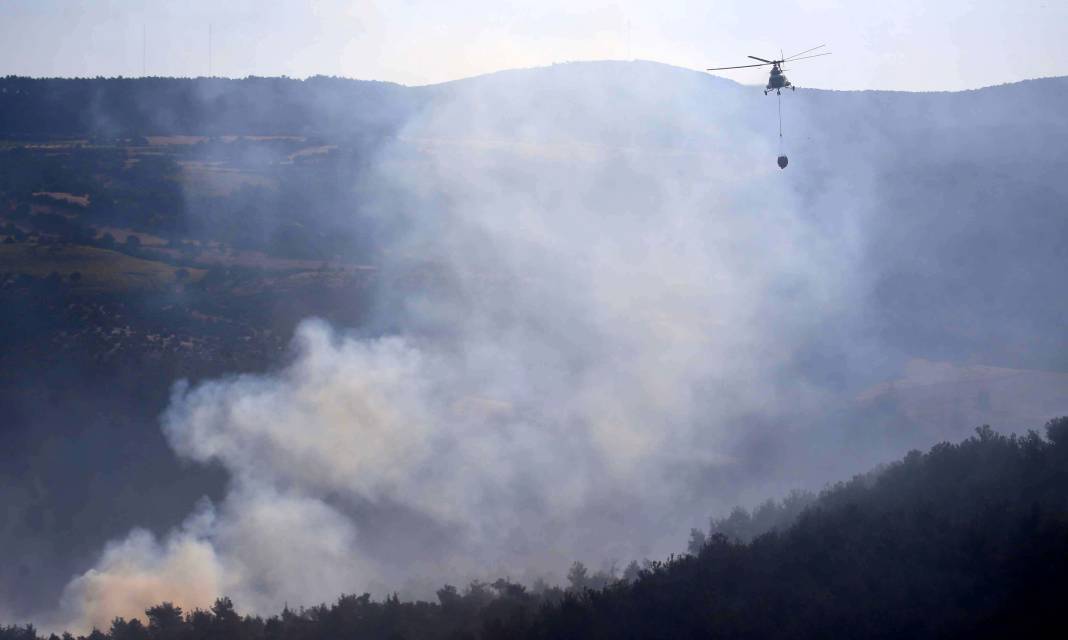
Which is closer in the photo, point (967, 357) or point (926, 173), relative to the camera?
point (967, 357)

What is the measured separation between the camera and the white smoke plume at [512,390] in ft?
123

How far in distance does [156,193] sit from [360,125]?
21666 mm

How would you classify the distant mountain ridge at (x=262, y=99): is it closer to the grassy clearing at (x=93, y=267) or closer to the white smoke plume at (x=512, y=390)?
the white smoke plume at (x=512, y=390)

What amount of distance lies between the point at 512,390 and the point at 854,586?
1152 inches

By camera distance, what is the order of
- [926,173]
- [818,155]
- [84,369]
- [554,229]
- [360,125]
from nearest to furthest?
[84,369]
[554,229]
[926,173]
[818,155]
[360,125]

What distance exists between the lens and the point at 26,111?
261 ft

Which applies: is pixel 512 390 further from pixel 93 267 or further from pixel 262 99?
pixel 262 99

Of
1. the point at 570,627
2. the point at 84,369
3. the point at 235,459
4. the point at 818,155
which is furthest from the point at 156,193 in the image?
the point at 570,627

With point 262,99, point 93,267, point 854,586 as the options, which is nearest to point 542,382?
point 93,267

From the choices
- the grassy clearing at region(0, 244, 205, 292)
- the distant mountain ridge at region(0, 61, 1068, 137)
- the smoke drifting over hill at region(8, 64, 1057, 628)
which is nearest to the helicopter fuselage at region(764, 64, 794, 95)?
the smoke drifting over hill at region(8, 64, 1057, 628)

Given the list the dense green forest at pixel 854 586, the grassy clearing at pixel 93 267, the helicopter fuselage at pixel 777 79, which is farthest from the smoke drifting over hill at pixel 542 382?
the helicopter fuselage at pixel 777 79

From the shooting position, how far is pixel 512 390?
48.5 m

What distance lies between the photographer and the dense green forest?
726 inches

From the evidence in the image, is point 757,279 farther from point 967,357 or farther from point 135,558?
point 135,558
